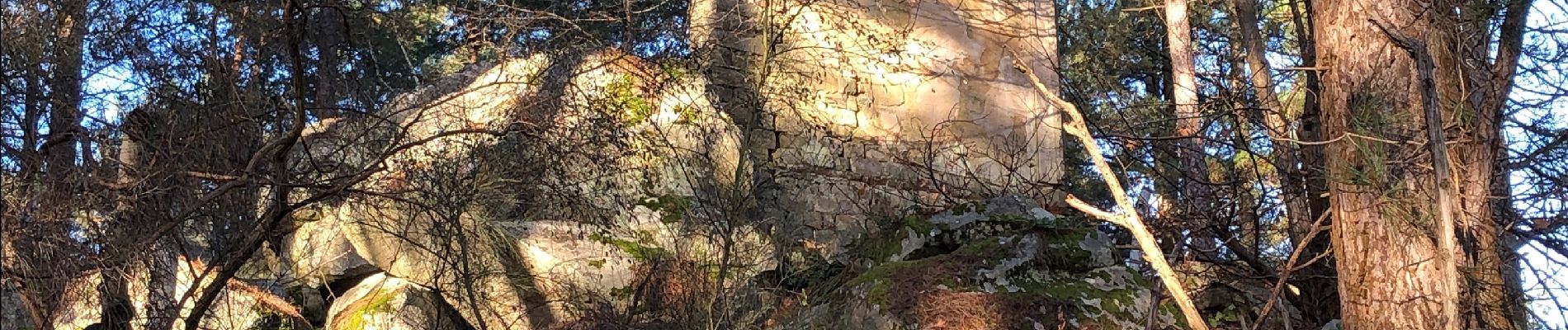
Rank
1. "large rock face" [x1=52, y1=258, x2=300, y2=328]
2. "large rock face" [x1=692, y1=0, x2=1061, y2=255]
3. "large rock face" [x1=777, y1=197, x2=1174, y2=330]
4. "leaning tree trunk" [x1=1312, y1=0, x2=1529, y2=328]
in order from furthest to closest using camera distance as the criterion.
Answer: "large rock face" [x1=692, y1=0, x2=1061, y2=255], "large rock face" [x1=52, y1=258, x2=300, y2=328], "large rock face" [x1=777, y1=197, x2=1174, y2=330], "leaning tree trunk" [x1=1312, y1=0, x2=1529, y2=328]

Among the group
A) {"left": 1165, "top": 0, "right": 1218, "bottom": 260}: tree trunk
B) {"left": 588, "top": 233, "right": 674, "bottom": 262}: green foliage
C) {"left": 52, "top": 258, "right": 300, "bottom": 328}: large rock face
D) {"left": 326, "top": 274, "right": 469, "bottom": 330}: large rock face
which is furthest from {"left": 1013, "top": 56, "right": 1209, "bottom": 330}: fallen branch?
{"left": 52, "top": 258, "right": 300, "bottom": 328}: large rock face

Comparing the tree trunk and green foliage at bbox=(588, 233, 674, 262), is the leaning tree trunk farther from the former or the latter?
green foliage at bbox=(588, 233, 674, 262)

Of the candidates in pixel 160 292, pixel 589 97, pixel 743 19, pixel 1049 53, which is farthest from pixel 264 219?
pixel 1049 53

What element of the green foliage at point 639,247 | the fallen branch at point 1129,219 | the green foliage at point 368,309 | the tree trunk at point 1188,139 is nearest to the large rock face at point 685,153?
the green foliage at point 639,247

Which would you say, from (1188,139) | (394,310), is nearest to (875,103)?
(1188,139)

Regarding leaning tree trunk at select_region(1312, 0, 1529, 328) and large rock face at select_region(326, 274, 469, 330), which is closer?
leaning tree trunk at select_region(1312, 0, 1529, 328)

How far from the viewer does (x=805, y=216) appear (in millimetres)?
7578

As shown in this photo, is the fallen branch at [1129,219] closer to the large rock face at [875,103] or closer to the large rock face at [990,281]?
the large rock face at [990,281]

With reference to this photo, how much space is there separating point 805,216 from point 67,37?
3948mm

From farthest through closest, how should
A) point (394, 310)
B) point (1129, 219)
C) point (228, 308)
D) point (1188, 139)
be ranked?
point (1188, 139)
point (228, 308)
point (394, 310)
point (1129, 219)

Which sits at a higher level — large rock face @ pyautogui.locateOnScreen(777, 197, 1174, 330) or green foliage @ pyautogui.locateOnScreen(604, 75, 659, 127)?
green foliage @ pyautogui.locateOnScreen(604, 75, 659, 127)

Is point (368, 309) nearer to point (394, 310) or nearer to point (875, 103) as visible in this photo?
point (394, 310)

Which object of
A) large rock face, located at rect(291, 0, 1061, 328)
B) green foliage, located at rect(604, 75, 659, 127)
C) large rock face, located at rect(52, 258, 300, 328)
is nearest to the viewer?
large rock face, located at rect(52, 258, 300, 328)

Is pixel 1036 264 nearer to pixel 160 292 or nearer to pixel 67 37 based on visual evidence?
pixel 160 292
